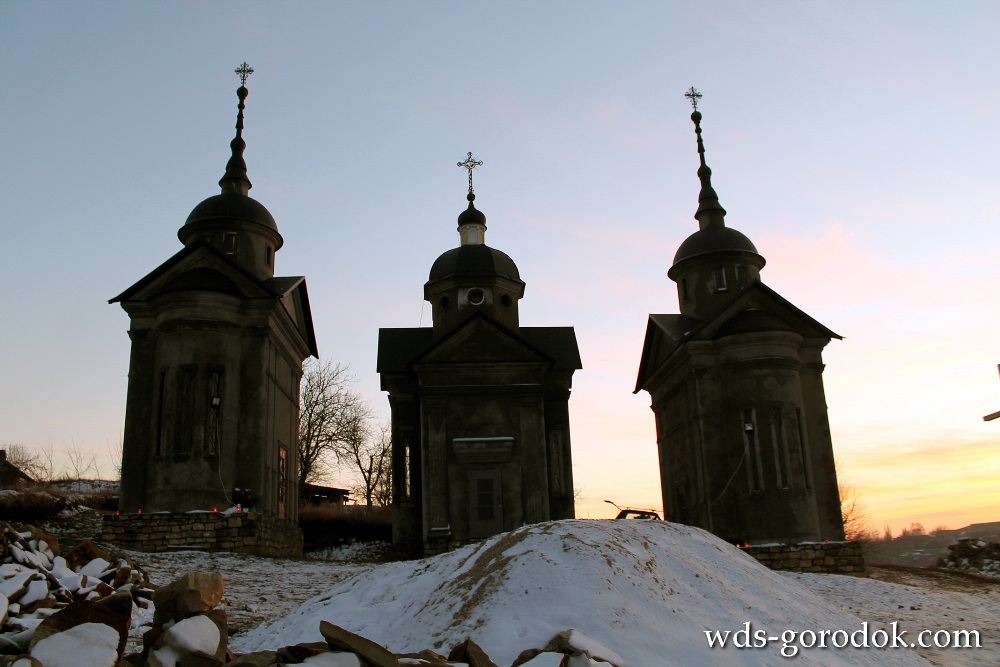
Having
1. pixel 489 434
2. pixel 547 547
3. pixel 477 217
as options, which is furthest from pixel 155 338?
pixel 547 547

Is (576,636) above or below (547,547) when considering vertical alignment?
below

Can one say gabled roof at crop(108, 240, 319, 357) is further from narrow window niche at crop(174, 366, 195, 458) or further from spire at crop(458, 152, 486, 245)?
spire at crop(458, 152, 486, 245)

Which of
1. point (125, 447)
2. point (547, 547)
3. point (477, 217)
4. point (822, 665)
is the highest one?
point (477, 217)

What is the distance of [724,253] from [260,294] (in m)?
16.1

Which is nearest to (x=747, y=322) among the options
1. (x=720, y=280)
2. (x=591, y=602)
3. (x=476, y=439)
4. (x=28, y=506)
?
(x=720, y=280)

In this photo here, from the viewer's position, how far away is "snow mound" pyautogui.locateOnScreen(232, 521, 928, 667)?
24.9 feet

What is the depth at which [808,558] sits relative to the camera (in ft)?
75.7

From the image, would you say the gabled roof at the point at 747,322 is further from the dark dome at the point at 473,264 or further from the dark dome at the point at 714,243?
the dark dome at the point at 473,264

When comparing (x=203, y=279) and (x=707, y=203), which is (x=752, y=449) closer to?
(x=707, y=203)

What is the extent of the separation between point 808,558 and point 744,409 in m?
4.62

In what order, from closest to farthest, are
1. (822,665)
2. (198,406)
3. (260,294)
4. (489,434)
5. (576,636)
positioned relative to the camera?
1. (576,636)
2. (822,665)
3. (198,406)
4. (260,294)
5. (489,434)

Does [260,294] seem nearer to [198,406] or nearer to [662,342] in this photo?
[198,406]

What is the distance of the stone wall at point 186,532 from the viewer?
20172 mm

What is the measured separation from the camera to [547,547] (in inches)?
367
